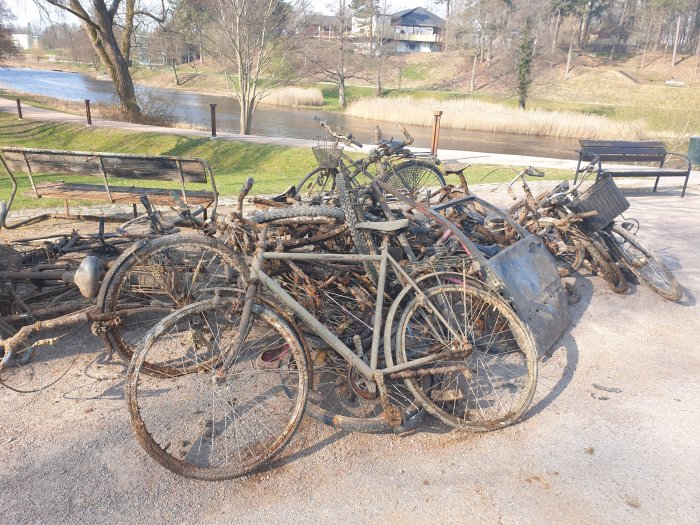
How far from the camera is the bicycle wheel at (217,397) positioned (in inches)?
98.2

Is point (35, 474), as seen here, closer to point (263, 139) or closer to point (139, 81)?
point (263, 139)

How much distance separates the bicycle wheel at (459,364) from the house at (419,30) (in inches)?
2671

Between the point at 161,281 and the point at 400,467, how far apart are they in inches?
76.2

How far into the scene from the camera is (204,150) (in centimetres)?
1588

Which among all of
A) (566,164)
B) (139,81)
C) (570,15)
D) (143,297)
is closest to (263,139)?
(566,164)

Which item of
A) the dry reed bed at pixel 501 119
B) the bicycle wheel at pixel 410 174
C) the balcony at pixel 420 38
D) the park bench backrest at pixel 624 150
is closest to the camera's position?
the bicycle wheel at pixel 410 174

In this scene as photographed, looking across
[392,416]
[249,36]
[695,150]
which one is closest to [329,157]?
[392,416]

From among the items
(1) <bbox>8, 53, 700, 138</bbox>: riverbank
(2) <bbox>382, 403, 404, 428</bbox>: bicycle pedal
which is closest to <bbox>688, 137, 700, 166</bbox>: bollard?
(2) <bbox>382, 403, 404, 428</bbox>: bicycle pedal

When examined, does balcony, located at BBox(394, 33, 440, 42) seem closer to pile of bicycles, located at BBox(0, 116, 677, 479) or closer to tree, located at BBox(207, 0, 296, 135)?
tree, located at BBox(207, 0, 296, 135)

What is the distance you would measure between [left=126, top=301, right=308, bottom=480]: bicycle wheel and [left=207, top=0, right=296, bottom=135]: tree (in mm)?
16398

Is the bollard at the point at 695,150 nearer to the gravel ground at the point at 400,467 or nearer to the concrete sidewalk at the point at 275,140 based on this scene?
the concrete sidewalk at the point at 275,140

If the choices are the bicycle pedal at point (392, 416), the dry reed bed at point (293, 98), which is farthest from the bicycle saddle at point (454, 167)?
the dry reed bed at point (293, 98)

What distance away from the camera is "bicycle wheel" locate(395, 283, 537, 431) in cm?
291

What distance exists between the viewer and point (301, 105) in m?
Answer: 35.4
